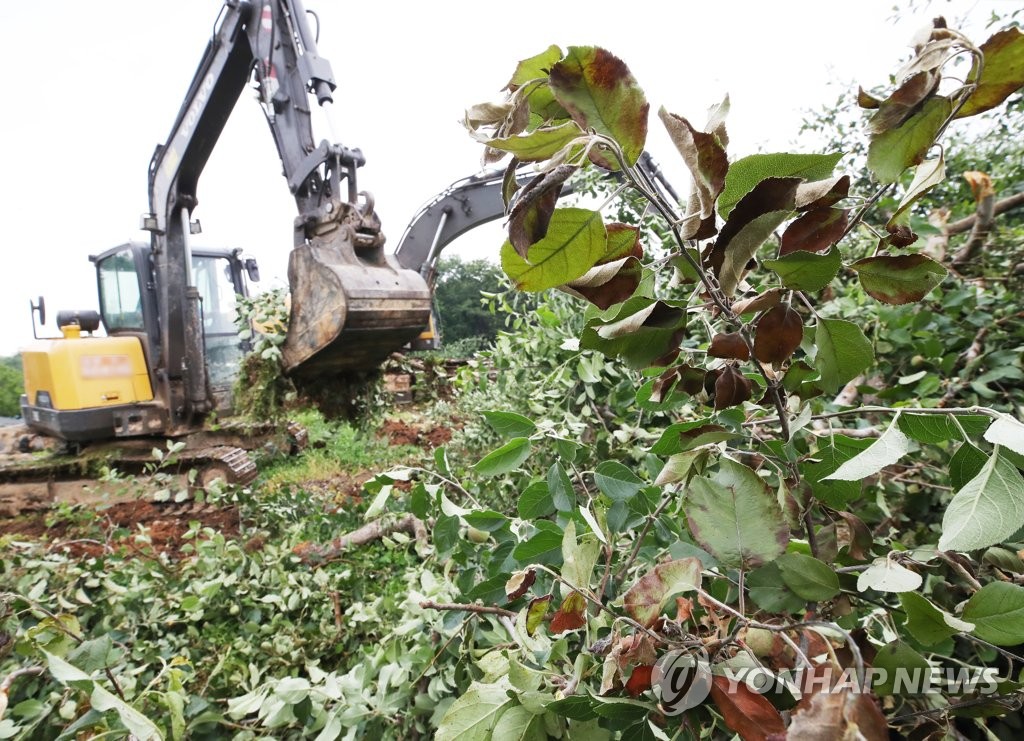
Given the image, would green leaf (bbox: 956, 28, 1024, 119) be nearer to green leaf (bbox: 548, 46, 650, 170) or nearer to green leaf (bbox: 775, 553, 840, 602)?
green leaf (bbox: 548, 46, 650, 170)

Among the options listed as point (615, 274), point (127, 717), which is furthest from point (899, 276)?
point (127, 717)

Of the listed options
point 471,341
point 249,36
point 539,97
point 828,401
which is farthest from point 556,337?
point 471,341

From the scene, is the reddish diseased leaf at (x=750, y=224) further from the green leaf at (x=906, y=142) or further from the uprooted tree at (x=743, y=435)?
the green leaf at (x=906, y=142)

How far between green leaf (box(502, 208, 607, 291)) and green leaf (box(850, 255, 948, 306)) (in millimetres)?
233

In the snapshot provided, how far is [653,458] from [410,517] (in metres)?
1.60

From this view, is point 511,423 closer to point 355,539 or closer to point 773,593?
point 773,593

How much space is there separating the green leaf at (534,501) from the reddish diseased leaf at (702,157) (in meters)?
0.45

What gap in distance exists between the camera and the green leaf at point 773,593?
446 mm

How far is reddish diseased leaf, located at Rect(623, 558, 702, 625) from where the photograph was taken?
40 centimetres

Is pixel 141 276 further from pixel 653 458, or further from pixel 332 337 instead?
pixel 653 458

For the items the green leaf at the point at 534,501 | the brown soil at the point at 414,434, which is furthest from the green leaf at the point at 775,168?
the brown soil at the point at 414,434

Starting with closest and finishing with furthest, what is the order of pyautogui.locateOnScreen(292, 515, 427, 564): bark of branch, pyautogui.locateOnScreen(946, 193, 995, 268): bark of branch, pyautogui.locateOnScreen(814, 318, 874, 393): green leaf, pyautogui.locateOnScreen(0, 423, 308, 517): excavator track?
pyautogui.locateOnScreen(814, 318, 874, 393): green leaf
pyautogui.locateOnScreen(946, 193, 995, 268): bark of branch
pyautogui.locateOnScreen(292, 515, 427, 564): bark of branch
pyautogui.locateOnScreen(0, 423, 308, 517): excavator track

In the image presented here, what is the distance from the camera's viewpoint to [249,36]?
4.34 meters

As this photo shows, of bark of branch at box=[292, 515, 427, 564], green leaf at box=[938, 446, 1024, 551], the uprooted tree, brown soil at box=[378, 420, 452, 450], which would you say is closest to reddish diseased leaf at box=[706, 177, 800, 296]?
the uprooted tree
